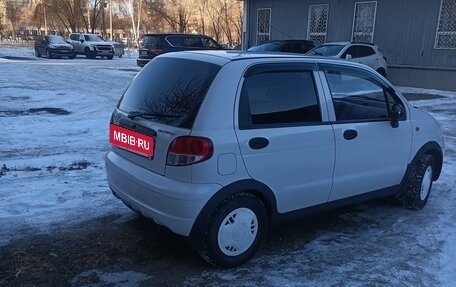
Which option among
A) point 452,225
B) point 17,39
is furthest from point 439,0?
point 17,39

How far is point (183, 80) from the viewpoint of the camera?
3.60 meters

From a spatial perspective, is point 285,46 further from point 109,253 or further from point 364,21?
point 109,253

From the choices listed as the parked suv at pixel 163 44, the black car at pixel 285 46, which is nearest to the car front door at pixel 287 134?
the black car at pixel 285 46

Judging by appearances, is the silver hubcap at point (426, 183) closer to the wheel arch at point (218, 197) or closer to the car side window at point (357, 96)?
the car side window at point (357, 96)

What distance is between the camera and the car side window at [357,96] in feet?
13.5

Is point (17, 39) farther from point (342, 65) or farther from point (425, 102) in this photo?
point (342, 65)

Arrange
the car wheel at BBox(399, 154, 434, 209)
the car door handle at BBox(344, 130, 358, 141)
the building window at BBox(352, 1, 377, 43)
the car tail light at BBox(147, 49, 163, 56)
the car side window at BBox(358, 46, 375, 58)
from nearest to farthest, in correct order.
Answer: the car door handle at BBox(344, 130, 358, 141), the car wheel at BBox(399, 154, 434, 209), the car side window at BBox(358, 46, 375, 58), the building window at BBox(352, 1, 377, 43), the car tail light at BBox(147, 49, 163, 56)

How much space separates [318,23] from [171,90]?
18833 millimetres

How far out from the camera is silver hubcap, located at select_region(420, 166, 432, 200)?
5.04 m

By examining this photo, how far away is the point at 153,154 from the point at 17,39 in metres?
75.4

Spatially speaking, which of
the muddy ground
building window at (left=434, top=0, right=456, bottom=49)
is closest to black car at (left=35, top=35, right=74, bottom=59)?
building window at (left=434, top=0, right=456, bottom=49)

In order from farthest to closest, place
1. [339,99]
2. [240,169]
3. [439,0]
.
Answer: [439,0]
[339,99]
[240,169]

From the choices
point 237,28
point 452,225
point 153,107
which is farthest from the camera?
point 237,28

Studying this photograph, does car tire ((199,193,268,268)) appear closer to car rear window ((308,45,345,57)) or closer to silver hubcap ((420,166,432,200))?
silver hubcap ((420,166,432,200))
